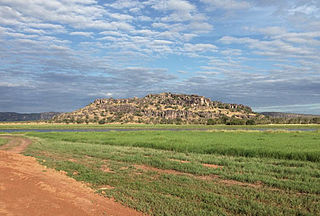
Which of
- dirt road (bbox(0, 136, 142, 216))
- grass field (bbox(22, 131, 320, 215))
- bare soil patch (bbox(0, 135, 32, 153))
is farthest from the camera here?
bare soil patch (bbox(0, 135, 32, 153))

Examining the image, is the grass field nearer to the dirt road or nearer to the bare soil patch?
the dirt road

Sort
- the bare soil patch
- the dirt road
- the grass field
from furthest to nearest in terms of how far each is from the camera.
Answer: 1. the bare soil patch
2. the grass field
3. the dirt road

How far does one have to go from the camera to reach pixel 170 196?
9.88 meters

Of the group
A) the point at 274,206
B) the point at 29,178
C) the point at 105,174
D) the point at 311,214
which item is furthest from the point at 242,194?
the point at 29,178

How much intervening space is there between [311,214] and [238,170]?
693cm

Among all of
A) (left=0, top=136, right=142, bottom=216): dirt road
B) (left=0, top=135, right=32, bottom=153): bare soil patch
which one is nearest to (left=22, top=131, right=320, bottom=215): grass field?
(left=0, top=136, right=142, bottom=216): dirt road

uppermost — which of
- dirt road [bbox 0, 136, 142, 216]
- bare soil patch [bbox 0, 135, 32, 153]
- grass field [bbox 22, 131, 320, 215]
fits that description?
dirt road [bbox 0, 136, 142, 216]

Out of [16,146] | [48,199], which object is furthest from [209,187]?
[16,146]

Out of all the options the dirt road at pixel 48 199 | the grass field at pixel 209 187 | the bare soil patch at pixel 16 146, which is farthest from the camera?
the bare soil patch at pixel 16 146

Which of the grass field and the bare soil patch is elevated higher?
the grass field

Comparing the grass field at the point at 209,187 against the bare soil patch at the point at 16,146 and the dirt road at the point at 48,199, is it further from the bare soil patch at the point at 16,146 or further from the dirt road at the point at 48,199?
the bare soil patch at the point at 16,146

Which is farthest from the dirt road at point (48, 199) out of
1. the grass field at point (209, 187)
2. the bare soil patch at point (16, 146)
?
the bare soil patch at point (16, 146)

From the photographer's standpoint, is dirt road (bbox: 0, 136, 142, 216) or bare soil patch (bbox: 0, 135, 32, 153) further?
bare soil patch (bbox: 0, 135, 32, 153)

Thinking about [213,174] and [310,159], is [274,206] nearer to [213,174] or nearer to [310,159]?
[213,174]
